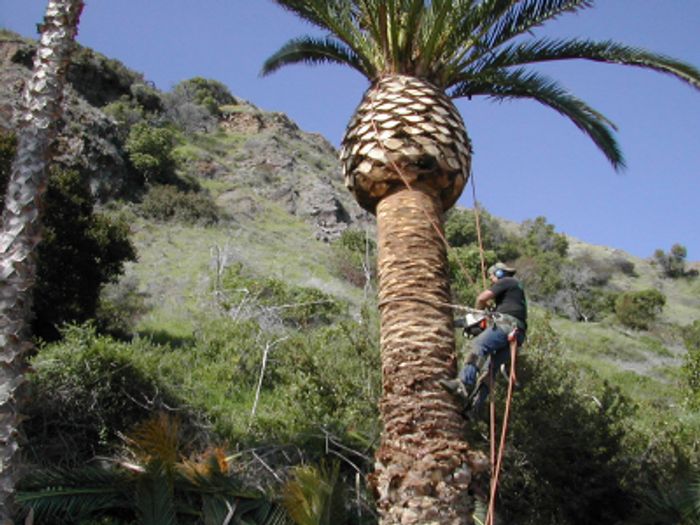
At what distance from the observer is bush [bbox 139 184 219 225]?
86.7 feet

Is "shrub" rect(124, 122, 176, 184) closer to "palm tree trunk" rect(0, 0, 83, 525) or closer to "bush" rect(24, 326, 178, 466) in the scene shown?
"bush" rect(24, 326, 178, 466)

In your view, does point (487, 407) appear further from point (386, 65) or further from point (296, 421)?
point (386, 65)

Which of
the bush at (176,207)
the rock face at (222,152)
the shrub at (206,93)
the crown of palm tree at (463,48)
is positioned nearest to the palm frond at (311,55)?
the crown of palm tree at (463,48)

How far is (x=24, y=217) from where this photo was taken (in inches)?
193

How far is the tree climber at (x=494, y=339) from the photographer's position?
5.26m

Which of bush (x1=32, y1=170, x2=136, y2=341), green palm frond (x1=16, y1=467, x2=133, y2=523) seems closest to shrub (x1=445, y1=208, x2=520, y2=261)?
bush (x1=32, y1=170, x2=136, y2=341)

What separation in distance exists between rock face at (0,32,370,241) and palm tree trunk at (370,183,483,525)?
44.6 feet

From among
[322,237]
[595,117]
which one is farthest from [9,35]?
[595,117]

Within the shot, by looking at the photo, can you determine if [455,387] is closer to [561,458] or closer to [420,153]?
[420,153]

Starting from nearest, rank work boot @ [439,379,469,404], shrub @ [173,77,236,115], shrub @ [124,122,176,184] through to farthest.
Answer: work boot @ [439,379,469,404] → shrub @ [124,122,176,184] → shrub @ [173,77,236,115]

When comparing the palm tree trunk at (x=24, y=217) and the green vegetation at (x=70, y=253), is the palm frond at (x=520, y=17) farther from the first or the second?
the green vegetation at (x=70, y=253)

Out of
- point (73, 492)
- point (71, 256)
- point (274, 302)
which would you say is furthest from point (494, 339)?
point (274, 302)

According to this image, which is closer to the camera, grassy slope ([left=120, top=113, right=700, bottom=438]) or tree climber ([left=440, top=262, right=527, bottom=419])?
tree climber ([left=440, top=262, right=527, bottom=419])

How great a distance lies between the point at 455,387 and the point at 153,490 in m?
3.00
